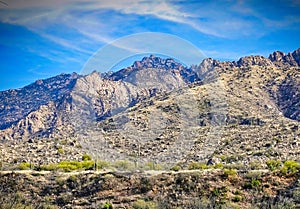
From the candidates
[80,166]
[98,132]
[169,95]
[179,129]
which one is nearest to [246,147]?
[179,129]

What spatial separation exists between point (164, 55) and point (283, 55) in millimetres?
125931

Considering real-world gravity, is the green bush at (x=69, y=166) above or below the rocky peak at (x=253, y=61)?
below

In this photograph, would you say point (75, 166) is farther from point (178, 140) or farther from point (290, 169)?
point (290, 169)

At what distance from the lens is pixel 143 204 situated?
2292 centimetres

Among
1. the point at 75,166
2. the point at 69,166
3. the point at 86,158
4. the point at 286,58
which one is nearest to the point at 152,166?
the point at 75,166

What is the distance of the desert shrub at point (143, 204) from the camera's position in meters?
22.5

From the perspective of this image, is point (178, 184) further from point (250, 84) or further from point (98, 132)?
point (250, 84)

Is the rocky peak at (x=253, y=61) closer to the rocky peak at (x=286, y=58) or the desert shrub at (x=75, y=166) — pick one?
the rocky peak at (x=286, y=58)

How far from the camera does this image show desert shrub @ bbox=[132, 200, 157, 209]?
22531 mm

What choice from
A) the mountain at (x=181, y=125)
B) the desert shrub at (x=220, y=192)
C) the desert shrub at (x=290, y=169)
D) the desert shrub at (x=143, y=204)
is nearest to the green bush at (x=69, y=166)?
the mountain at (x=181, y=125)

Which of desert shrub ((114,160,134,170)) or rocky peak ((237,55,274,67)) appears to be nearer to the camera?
desert shrub ((114,160,134,170))

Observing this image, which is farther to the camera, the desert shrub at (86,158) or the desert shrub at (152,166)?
the desert shrub at (86,158)

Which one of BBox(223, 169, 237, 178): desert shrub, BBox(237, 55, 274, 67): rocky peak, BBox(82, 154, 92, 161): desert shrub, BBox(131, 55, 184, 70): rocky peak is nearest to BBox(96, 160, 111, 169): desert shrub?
BBox(82, 154, 92, 161): desert shrub

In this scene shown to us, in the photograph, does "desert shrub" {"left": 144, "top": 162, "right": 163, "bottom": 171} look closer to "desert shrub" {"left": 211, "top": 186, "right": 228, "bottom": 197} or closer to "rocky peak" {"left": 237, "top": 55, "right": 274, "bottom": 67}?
"desert shrub" {"left": 211, "top": 186, "right": 228, "bottom": 197}
